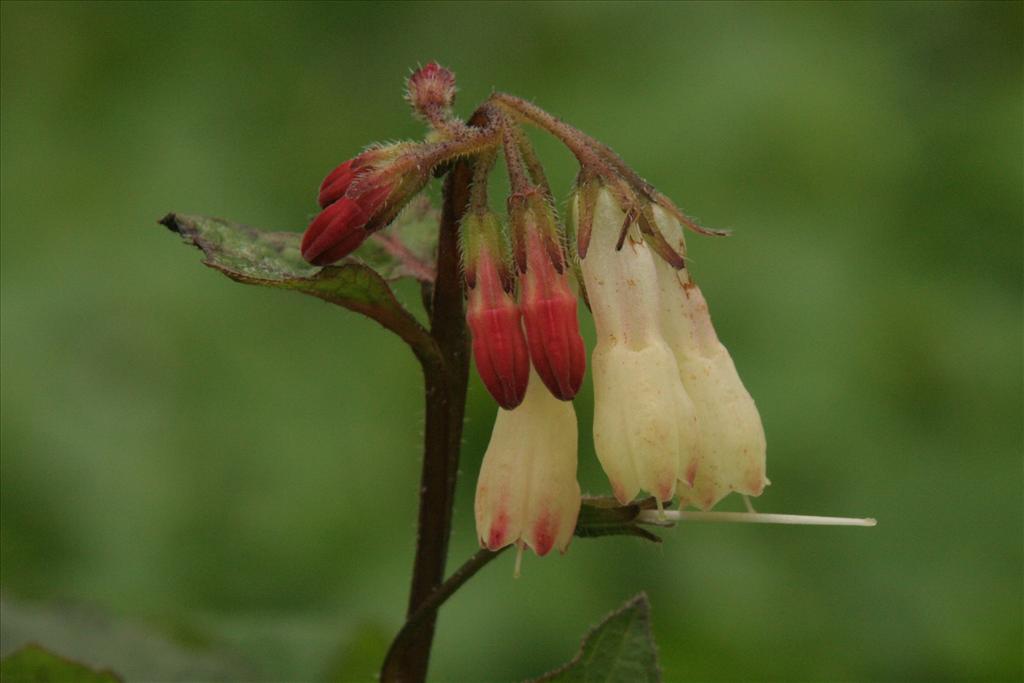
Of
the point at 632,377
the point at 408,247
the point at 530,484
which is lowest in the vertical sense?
the point at 530,484

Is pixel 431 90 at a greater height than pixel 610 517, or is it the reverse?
pixel 431 90

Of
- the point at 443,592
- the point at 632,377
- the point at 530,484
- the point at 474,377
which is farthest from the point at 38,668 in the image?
the point at 474,377

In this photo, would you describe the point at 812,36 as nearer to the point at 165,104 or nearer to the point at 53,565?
the point at 165,104

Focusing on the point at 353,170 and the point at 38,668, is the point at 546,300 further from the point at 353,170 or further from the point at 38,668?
the point at 38,668

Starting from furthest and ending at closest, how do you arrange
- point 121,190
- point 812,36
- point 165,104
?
1. point 812,36
2. point 165,104
3. point 121,190

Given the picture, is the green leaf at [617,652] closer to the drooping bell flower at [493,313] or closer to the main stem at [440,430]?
the main stem at [440,430]

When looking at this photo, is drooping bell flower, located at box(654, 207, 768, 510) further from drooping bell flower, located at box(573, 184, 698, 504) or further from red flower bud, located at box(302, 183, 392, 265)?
red flower bud, located at box(302, 183, 392, 265)

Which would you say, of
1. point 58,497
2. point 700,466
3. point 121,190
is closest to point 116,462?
point 58,497
